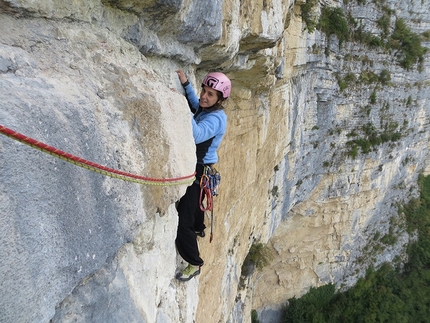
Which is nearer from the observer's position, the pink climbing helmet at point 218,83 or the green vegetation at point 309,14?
the pink climbing helmet at point 218,83

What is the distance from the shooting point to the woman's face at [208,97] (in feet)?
7.59

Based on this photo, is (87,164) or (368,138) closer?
(87,164)

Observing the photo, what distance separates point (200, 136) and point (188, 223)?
0.77 meters

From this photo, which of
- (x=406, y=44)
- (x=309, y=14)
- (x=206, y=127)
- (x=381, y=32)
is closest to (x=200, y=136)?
(x=206, y=127)

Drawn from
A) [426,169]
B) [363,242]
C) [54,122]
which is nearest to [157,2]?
[54,122]

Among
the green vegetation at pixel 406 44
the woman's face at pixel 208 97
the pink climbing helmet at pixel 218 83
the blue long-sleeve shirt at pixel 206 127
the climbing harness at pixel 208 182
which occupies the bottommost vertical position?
the climbing harness at pixel 208 182

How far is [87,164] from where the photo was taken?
1.08 meters

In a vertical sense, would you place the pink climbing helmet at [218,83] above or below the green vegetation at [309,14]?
below

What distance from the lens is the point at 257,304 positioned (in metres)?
11.7

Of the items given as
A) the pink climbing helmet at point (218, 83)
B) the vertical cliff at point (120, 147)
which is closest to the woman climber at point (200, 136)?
the pink climbing helmet at point (218, 83)

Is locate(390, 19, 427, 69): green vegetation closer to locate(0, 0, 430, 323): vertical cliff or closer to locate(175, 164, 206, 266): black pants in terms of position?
locate(0, 0, 430, 323): vertical cliff

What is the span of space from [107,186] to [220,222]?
330 cm

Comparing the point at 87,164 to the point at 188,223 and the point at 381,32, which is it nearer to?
the point at 188,223

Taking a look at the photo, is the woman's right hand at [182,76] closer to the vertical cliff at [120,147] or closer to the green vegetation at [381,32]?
Answer: the vertical cliff at [120,147]
